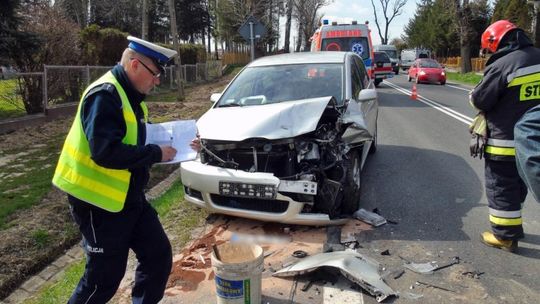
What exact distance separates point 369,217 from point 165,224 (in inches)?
86.4

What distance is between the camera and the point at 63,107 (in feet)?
39.7

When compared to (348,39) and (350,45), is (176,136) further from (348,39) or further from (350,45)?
(348,39)

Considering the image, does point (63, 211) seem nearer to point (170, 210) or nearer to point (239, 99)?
point (170, 210)

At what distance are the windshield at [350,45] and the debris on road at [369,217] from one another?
33.6 ft

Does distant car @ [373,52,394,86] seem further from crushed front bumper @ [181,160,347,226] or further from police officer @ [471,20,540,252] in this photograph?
crushed front bumper @ [181,160,347,226]

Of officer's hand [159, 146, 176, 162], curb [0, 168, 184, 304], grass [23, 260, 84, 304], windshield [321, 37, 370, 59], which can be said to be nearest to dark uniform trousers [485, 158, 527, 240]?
officer's hand [159, 146, 176, 162]

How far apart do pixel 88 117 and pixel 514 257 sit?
12.0 feet

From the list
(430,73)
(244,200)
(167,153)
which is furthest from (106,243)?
(430,73)

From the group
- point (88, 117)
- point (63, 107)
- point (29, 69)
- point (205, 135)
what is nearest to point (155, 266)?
point (88, 117)

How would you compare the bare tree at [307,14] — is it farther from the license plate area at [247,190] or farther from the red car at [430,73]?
the license plate area at [247,190]

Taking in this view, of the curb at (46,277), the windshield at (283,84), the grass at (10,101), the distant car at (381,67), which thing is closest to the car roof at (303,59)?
the windshield at (283,84)

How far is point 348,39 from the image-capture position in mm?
14734

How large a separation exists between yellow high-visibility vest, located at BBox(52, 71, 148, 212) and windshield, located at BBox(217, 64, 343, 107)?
2.78 m

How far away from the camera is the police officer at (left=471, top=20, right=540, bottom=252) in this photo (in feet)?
12.6
